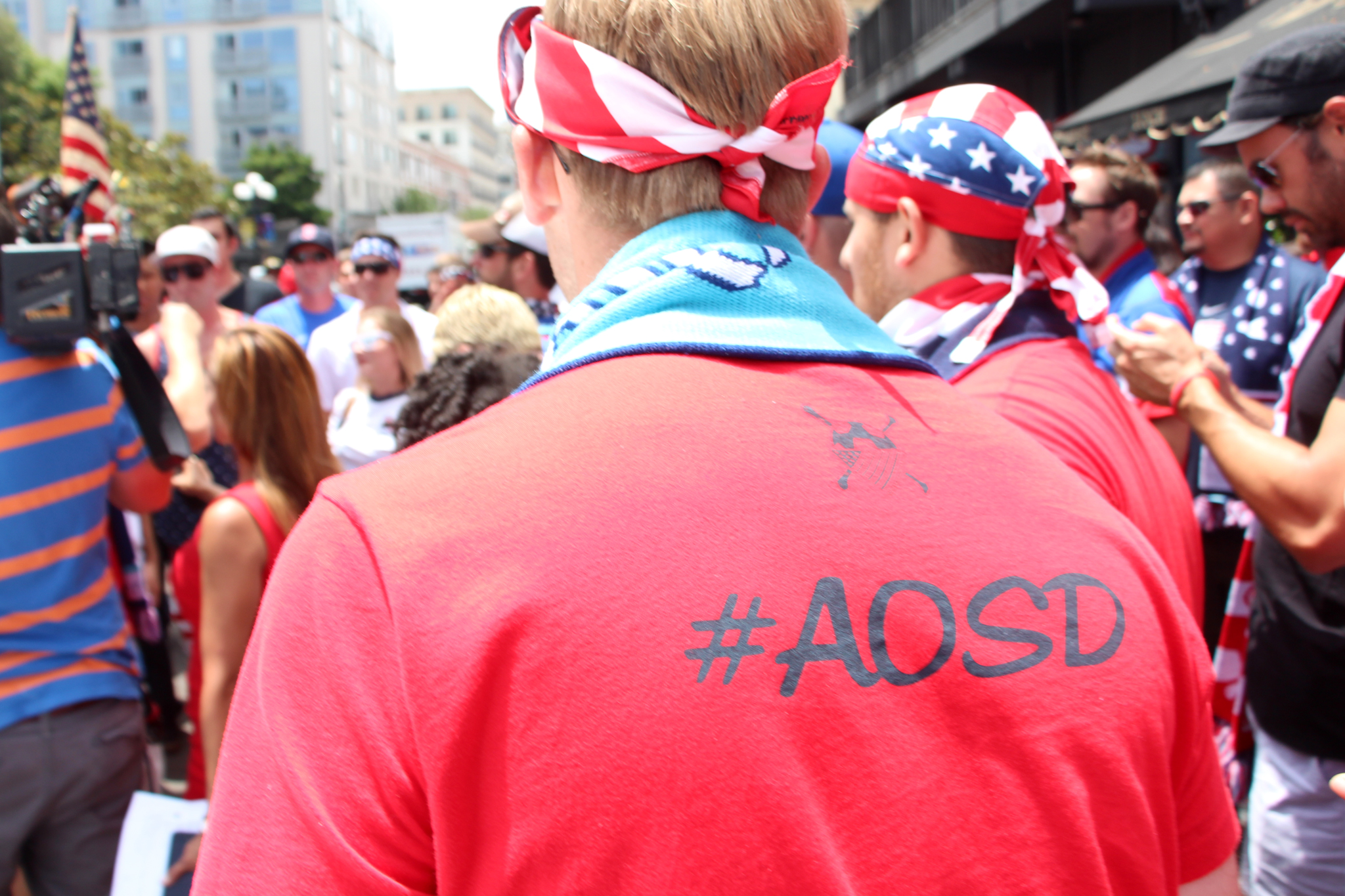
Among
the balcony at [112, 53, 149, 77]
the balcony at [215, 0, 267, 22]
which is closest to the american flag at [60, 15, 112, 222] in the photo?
the balcony at [215, 0, 267, 22]

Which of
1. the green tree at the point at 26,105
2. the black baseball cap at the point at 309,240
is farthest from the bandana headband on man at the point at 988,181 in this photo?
the green tree at the point at 26,105

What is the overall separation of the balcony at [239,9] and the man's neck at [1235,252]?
285 ft

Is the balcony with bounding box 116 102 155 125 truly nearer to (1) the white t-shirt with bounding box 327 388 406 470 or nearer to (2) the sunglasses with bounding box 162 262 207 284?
(2) the sunglasses with bounding box 162 262 207 284

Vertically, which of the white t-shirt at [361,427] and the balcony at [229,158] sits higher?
the balcony at [229,158]

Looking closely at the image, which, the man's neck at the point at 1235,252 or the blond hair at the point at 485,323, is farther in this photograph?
the man's neck at the point at 1235,252

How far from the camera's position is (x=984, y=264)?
7.04 feet

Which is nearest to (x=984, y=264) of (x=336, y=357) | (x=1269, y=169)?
(x=1269, y=169)

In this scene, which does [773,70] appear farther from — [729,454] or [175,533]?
[175,533]

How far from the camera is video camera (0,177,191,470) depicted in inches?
93.7

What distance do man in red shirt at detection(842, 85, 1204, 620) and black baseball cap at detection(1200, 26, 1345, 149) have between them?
64 centimetres

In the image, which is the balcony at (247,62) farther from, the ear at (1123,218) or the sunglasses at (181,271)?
the ear at (1123,218)

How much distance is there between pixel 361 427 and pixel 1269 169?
334 cm

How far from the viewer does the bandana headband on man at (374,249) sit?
6.92 m

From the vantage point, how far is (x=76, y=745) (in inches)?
93.4
